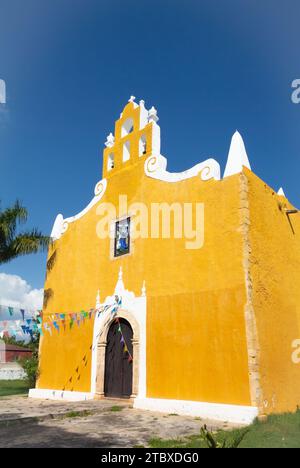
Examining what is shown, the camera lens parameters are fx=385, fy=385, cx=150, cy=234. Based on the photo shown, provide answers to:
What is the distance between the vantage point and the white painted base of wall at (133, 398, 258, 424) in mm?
7539

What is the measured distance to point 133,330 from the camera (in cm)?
1067

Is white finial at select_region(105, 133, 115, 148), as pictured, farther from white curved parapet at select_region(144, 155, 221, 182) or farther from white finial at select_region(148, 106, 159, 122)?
white curved parapet at select_region(144, 155, 221, 182)

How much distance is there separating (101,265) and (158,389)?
4501mm

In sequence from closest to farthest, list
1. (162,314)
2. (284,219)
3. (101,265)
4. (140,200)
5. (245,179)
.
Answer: (245,179), (162,314), (284,219), (140,200), (101,265)

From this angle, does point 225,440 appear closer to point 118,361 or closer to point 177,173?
point 118,361

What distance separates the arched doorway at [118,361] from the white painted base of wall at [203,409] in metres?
1.07

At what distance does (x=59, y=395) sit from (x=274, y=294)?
7.72m

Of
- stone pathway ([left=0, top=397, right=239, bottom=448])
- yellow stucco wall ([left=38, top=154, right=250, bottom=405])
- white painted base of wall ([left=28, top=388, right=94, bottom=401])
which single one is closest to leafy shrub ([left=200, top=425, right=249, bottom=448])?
stone pathway ([left=0, top=397, right=239, bottom=448])

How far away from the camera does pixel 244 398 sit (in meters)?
7.77

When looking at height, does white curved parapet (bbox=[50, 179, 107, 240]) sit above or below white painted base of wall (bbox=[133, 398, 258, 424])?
above

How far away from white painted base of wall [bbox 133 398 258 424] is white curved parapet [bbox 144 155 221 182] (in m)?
5.31

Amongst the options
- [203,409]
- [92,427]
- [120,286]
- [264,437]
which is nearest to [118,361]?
[120,286]

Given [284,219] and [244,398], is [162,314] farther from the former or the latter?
[284,219]
